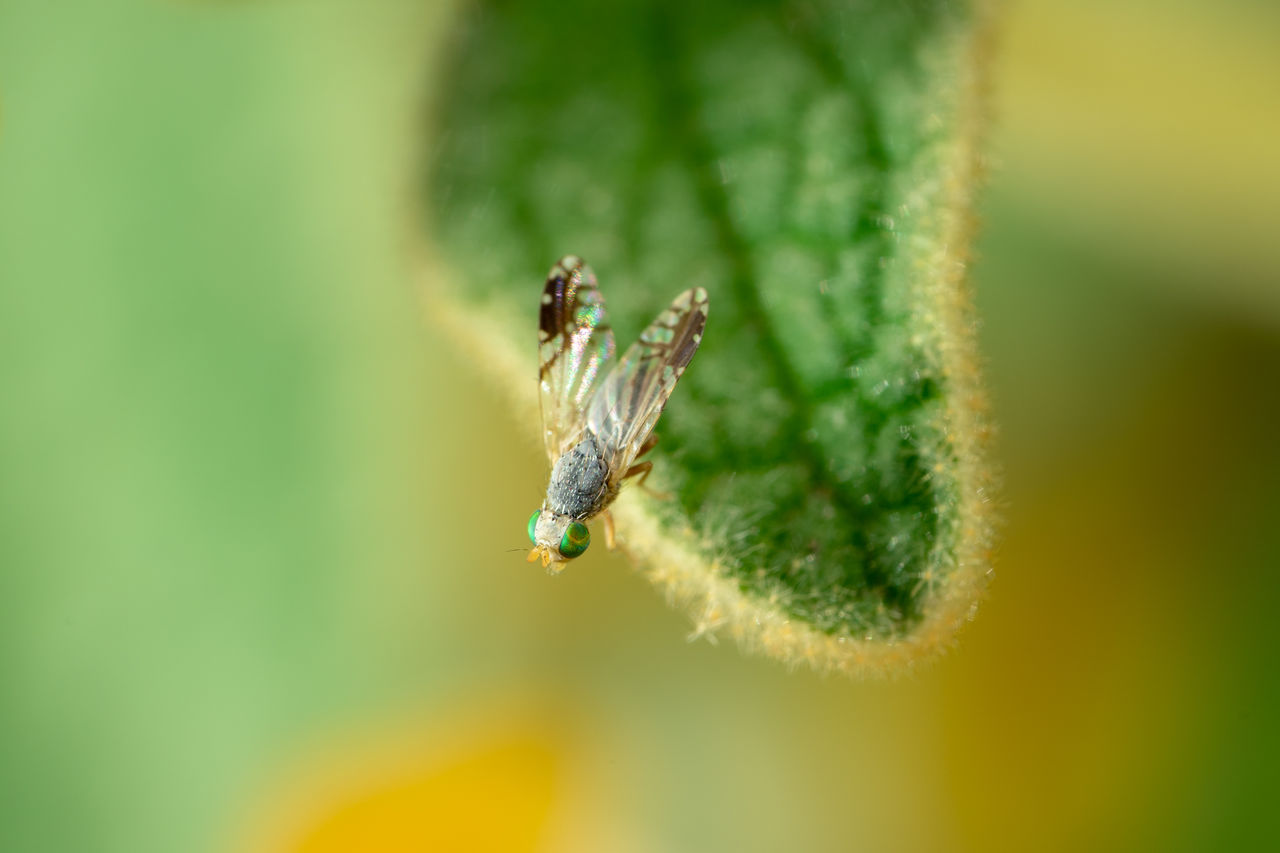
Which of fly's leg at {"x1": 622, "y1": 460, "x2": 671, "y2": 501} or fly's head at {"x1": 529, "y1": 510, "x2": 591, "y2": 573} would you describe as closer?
fly's leg at {"x1": 622, "y1": 460, "x2": 671, "y2": 501}

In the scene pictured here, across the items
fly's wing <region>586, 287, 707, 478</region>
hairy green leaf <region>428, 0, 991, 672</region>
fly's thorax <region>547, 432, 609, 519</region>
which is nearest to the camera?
hairy green leaf <region>428, 0, 991, 672</region>

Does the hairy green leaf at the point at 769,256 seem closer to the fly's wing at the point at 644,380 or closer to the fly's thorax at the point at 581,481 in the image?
the fly's wing at the point at 644,380

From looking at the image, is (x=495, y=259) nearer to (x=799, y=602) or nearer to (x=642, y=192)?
(x=642, y=192)

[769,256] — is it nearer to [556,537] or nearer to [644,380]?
[644,380]

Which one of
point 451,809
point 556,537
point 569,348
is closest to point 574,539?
point 556,537

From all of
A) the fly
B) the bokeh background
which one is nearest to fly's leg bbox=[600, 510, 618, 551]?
the fly

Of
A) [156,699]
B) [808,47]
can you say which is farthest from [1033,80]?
[156,699]

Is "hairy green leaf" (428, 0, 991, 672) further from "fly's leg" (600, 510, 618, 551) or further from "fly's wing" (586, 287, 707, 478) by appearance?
"fly's leg" (600, 510, 618, 551)
